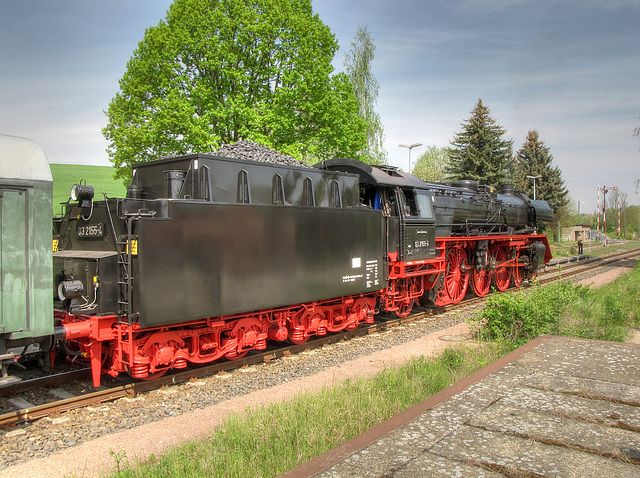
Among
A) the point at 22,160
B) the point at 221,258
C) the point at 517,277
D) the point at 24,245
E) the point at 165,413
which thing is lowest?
the point at 165,413

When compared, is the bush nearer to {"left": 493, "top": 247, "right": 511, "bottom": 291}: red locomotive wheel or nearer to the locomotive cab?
the locomotive cab

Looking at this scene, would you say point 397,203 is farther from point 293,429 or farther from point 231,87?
point 231,87

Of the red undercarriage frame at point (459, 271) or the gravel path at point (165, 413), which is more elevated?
the red undercarriage frame at point (459, 271)

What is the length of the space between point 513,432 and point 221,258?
4.11 meters

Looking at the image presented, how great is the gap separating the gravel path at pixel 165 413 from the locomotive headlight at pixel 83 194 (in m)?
2.53

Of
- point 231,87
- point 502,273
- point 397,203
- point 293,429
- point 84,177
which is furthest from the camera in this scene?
point 84,177

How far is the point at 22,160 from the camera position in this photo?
495 centimetres

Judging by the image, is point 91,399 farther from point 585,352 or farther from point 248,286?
point 585,352

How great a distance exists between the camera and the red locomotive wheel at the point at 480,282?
548 inches

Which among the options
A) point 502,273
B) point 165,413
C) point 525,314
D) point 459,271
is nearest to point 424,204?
point 459,271

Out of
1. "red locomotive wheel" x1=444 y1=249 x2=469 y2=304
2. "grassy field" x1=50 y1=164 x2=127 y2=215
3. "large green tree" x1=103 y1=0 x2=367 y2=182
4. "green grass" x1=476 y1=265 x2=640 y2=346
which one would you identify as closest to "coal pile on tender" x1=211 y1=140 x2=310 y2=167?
"large green tree" x1=103 y1=0 x2=367 y2=182

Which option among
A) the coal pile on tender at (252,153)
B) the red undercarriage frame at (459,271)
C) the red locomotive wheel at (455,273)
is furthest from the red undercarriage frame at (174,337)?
the coal pile on tender at (252,153)

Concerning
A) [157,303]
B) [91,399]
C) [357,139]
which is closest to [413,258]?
[157,303]

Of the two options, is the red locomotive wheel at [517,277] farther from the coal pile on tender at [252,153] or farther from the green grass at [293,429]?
the green grass at [293,429]
